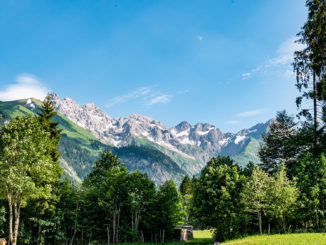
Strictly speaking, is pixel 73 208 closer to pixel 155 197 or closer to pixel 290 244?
pixel 155 197

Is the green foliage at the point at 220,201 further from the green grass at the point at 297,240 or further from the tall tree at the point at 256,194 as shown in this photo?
the green grass at the point at 297,240

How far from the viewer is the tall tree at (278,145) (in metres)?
44.8

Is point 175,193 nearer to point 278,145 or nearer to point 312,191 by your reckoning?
point 278,145

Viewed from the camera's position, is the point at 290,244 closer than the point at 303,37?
Yes

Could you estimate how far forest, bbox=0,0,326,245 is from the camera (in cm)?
3297

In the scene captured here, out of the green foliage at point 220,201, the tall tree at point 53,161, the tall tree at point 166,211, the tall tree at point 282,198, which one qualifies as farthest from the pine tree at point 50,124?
the tall tree at point 282,198

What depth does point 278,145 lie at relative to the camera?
47.0 meters

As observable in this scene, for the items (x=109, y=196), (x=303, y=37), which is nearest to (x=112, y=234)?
(x=109, y=196)

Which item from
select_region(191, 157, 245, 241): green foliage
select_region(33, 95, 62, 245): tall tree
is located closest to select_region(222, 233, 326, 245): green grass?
select_region(191, 157, 245, 241): green foliage

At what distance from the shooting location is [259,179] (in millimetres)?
36594

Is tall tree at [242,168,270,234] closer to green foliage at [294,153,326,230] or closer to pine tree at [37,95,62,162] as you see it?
green foliage at [294,153,326,230]

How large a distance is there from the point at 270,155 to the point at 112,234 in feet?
113

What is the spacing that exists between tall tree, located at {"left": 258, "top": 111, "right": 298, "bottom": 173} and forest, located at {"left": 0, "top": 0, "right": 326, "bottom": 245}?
18cm

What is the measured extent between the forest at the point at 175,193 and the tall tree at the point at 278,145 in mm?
177
